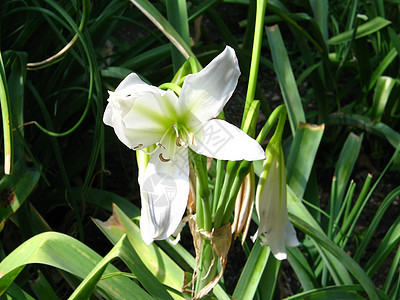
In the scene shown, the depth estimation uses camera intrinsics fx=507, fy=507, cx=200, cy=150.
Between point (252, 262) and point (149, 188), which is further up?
point (149, 188)

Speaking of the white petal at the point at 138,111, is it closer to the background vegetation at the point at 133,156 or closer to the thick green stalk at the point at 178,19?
the background vegetation at the point at 133,156

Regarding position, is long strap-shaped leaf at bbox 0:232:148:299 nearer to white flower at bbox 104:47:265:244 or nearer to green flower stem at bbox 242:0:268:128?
white flower at bbox 104:47:265:244

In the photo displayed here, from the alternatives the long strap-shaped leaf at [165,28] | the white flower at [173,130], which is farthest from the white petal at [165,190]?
the long strap-shaped leaf at [165,28]

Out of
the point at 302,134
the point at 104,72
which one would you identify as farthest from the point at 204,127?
the point at 104,72

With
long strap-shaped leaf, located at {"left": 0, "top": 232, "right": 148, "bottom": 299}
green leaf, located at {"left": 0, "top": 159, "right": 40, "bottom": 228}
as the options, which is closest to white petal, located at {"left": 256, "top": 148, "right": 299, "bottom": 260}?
long strap-shaped leaf, located at {"left": 0, "top": 232, "right": 148, "bottom": 299}

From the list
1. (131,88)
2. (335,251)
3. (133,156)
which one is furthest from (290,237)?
(133,156)

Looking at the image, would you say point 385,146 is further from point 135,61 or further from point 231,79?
point 231,79
